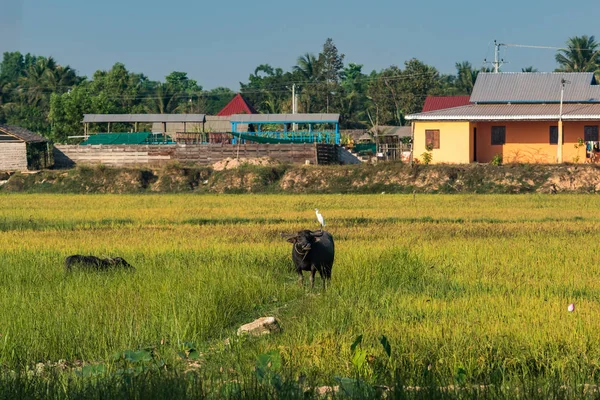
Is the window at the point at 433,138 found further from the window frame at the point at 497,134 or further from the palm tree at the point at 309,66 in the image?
the palm tree at the point at 309,66

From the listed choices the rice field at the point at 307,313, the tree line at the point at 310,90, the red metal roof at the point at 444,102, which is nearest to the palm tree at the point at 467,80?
the tree line at the point at 310,90

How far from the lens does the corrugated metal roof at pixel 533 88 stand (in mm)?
41719

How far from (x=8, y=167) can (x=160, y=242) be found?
98.3 ft

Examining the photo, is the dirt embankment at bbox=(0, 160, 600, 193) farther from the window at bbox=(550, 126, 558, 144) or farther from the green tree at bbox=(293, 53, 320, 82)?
the green tree at bbox=(293, 53, 320, 82)

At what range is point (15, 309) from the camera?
9.46m

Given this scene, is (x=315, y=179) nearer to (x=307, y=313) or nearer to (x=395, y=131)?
(x=395, y=131)

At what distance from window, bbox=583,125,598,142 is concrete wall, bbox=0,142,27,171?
84.6 ft

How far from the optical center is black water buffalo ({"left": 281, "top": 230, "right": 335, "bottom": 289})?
37.7ft

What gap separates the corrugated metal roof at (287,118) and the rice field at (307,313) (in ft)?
109

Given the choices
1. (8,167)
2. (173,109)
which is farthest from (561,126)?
(173,109)

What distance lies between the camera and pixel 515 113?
131ft

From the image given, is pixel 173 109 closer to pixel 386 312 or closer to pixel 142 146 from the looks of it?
pixel 142 146

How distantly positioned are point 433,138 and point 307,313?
1261 inches

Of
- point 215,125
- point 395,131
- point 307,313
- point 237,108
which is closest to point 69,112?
point 215,125
